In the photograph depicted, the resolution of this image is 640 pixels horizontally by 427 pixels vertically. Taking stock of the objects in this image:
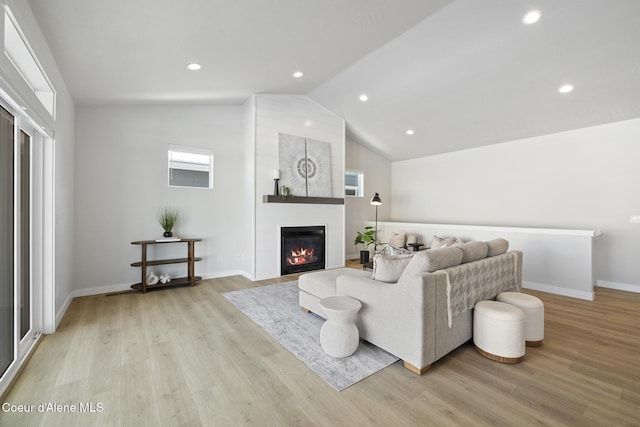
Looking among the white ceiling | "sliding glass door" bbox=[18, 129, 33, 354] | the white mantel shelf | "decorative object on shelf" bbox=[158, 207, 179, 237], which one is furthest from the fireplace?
"sliding glass door" bbox=[18, 129, 33, 354]

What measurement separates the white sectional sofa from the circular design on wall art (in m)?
3.09

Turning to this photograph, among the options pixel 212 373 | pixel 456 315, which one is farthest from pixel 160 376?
pixel 456 315

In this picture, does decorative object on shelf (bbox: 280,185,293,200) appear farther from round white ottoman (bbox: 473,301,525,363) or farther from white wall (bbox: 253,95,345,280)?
round white ottoman (bbox: 473,301,525,363)

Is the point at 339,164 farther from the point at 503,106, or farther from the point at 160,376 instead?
the point at 160,376

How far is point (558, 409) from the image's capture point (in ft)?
5.93

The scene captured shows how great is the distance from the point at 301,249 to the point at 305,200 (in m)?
1.01

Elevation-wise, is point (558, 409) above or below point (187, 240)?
below

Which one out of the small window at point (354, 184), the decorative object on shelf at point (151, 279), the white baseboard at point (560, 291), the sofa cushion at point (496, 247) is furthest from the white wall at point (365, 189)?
the decorative object on shelf at point (151, 279)

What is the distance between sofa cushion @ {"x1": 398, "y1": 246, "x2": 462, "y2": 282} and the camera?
7.56ft

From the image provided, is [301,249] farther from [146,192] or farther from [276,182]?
[146,192]

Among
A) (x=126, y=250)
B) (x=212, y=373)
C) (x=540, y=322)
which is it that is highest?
(x=126, y=250)

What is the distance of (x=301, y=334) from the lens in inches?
114

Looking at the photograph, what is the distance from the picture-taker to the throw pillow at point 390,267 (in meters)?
2.55

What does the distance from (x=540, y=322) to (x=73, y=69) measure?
17.9 feet
